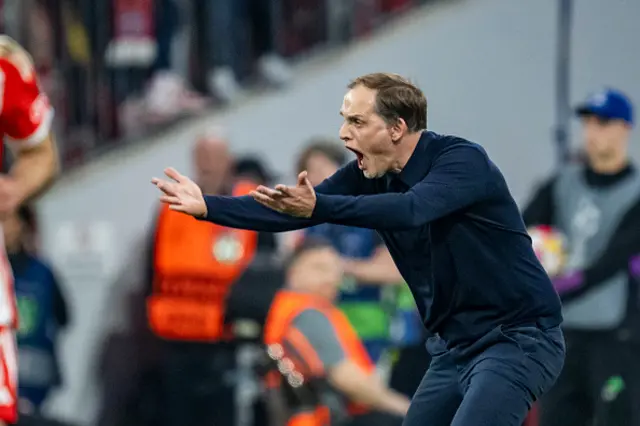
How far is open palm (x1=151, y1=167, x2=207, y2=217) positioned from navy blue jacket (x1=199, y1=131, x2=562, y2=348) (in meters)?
0.04

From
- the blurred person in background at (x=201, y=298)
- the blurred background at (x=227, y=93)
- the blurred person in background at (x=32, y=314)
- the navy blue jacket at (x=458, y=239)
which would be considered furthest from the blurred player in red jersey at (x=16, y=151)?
the blurred background at (x=227, y=93)

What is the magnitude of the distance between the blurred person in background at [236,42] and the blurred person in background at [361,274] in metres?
1.46

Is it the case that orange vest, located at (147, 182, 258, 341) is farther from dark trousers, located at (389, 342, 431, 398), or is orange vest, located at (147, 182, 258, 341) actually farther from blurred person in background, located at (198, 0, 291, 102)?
blurred person in background, located at (198, 0, 291, 102)

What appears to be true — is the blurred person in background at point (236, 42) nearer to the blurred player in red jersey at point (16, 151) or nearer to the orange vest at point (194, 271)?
the orange vest at point (194, 271)

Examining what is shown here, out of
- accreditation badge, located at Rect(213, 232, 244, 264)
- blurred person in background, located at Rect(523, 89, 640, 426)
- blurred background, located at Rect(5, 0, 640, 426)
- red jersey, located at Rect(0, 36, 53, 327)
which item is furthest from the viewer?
blurred background, located at Rect(5, 0, 640, 426)

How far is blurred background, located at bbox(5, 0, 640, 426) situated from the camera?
359 inches

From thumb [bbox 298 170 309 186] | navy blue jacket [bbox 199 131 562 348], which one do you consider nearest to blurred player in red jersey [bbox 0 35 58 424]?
navy blue jacket [bbox 199 131 562 348]

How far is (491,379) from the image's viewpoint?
4.38 metres

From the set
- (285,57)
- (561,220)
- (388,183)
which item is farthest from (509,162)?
(388,183)

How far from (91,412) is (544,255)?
3.42 meters

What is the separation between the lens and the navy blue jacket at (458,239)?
436 centimetres

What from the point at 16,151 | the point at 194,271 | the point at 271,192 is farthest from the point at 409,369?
the point at 271,192

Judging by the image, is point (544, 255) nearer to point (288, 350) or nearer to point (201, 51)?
point (288, 350)

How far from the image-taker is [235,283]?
7.51 m
